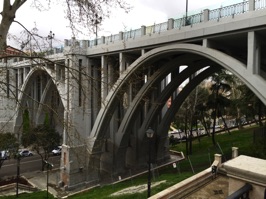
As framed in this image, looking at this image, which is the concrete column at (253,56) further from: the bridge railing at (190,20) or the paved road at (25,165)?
the paved road at (25,165)

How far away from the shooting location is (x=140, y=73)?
55.7 feet

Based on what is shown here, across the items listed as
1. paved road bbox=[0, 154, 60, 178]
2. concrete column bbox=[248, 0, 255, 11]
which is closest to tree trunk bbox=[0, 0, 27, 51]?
concrete column bbox=[248, 0, 255, 11]

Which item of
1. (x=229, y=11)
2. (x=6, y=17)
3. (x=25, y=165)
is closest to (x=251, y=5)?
(x=229, y=11)

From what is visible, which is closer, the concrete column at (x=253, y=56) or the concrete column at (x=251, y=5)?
the concrete column at (x=253, y=56)

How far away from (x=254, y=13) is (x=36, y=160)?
2507cm

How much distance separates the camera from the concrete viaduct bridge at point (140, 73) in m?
10.3

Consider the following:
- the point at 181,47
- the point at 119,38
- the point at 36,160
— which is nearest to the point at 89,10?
the point at 181,47

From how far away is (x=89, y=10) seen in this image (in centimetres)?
640

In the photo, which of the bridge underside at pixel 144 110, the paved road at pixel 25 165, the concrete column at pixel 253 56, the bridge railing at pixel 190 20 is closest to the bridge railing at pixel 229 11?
the bridge railing at pixel 190 20

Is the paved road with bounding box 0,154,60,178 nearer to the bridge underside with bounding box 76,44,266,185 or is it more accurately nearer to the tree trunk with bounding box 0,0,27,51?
the bridge underside with bounding box 76,44,266,185

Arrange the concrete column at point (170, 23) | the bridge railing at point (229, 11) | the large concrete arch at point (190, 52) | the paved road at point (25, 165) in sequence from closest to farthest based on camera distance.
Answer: the large concrete arch at point (190, 52) → the bridge railing at point (229, 11) → the concrete column at point (170, 23) → the paved road at point (25, 165)

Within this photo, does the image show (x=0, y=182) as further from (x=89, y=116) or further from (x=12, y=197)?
(x=89, y=116)

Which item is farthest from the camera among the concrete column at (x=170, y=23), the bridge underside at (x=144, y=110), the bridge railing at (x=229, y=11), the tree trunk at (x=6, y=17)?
the bridge underside at (x=144, y=110)

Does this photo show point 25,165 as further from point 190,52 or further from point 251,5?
point 251,5
